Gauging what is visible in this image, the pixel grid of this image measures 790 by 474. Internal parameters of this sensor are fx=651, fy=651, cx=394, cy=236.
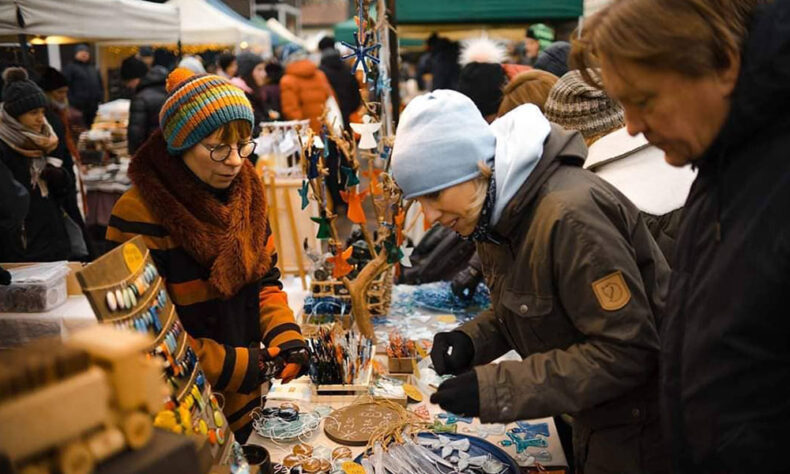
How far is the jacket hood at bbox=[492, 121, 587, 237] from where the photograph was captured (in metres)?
1.41

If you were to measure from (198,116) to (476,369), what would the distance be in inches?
38.2

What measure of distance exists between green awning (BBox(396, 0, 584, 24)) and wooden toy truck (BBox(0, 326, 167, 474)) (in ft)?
22.8

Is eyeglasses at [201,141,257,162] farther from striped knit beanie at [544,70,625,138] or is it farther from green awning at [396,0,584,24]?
green awning at [396,0,584,24]

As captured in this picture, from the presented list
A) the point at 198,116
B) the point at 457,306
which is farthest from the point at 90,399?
the point at 457,306

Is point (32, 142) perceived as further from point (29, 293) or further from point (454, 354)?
point (454, 354)

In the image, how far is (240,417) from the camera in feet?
6.35

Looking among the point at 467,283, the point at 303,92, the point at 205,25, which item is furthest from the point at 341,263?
the point at 205,25

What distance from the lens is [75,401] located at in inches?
25.1

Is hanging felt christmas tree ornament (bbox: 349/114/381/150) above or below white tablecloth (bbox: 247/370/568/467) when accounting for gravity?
above

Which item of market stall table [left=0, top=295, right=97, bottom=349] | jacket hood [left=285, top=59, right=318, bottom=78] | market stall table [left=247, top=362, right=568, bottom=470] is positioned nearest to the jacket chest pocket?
market stall table [left=247, top=362, right=568, bottom=470]

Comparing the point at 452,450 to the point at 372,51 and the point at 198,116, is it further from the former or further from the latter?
the point at 372,51

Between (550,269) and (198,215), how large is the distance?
3.18 ft

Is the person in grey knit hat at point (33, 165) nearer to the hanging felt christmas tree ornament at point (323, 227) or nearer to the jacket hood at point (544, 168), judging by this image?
the hanging felt christmas tree ornament at point (323, 227)

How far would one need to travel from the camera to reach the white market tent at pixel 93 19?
3299mm
